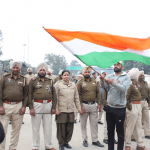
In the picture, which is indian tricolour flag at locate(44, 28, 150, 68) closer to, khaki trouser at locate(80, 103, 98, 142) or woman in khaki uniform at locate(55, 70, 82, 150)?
woman in khaki uniform at locate(55, 70, 82, 150)

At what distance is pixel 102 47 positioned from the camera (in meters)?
4.12

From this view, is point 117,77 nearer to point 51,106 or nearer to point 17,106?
point 51,106

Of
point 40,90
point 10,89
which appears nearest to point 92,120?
point 40,90

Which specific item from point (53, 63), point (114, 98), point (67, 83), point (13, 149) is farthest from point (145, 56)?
point (53, 63)

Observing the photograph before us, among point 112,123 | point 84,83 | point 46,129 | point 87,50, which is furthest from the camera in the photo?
point 84,83

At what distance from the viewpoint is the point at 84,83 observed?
17.5 feet

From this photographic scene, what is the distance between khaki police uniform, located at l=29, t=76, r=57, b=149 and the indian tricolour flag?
124cm

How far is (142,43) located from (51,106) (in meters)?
2.53

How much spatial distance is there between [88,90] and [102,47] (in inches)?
59.6

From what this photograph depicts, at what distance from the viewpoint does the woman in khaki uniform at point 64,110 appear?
191 inches

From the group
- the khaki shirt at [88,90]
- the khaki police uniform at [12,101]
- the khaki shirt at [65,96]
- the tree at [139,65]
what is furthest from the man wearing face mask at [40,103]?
the tree at [139,65]

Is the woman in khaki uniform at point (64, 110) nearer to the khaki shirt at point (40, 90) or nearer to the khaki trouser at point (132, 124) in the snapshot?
the khaki shirt at point (40, 90)

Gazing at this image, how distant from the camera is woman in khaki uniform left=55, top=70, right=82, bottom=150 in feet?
16.0

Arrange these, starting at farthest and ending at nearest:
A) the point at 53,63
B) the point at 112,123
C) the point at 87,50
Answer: the point at 53,63 → the point at 112,123 → the point at 87,50
